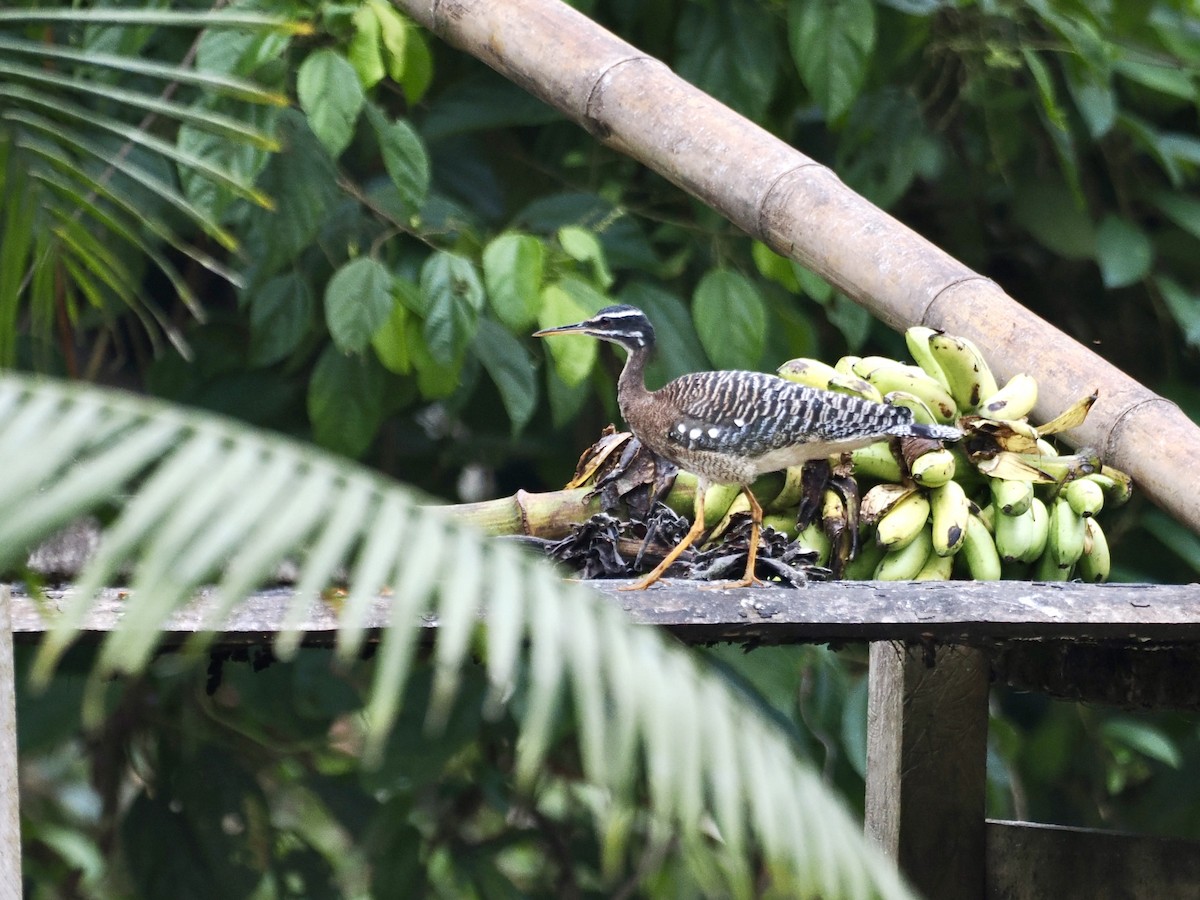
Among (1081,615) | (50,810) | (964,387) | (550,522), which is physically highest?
(964,387)

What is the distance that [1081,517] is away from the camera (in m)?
2.03

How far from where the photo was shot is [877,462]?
6.89 ft

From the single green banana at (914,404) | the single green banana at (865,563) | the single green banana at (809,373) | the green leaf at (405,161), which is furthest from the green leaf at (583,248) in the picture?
the single green banana at (865,563)

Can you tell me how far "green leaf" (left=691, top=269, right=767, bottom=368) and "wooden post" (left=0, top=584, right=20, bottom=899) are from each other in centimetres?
188

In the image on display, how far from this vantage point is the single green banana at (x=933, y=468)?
196 centimetres

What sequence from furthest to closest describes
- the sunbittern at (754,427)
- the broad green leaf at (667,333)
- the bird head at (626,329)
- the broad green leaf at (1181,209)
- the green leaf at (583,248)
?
the broad green leaf at (1181,209)
the broad green leaf at (667,333)
the green leaf at (583,248)
the bird head at (626,329)
the sunbittern at (754,427)

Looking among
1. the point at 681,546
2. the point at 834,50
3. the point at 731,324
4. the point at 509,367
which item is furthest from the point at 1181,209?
the point at 681,546

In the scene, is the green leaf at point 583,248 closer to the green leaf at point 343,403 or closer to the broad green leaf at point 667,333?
the broad green leaf at point 667,333

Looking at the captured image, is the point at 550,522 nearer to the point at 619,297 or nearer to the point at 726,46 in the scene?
the point at 619,297

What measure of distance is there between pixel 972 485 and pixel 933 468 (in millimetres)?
191

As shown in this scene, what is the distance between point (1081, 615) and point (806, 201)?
0.92 metres

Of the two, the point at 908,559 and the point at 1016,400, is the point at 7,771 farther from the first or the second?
the point at 1016,400

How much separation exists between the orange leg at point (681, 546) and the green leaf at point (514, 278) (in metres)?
0.78

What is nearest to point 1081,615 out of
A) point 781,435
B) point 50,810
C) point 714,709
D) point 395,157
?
point 781,435
